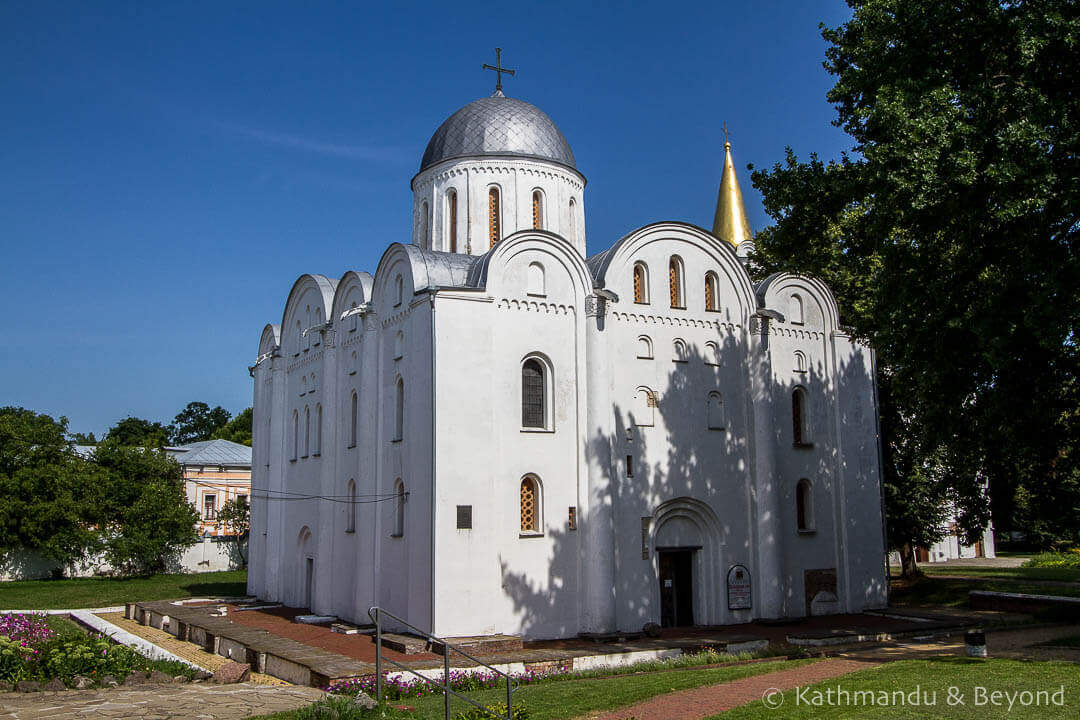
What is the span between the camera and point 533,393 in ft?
67.5

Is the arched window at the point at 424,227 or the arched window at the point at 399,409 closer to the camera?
the arched window at the point at 399,409

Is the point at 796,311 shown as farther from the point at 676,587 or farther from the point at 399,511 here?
the point at 399,511

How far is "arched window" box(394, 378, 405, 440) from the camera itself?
21156 mm

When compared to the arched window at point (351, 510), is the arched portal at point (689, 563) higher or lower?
lower

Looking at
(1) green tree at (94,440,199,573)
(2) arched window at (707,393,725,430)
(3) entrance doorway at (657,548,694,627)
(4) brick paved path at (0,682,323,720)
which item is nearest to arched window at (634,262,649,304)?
(2) arched window at (707,393,725,430)

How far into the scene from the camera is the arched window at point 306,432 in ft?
88.8

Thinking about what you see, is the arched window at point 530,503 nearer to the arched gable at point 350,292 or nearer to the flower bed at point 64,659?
the arched gable at point 350,292

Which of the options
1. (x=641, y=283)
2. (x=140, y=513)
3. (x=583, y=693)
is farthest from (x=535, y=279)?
(x=140, y=513)

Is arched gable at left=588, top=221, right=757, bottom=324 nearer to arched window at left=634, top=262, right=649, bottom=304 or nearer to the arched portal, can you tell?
arched window at left=634, top=262, right=649, bottom=304

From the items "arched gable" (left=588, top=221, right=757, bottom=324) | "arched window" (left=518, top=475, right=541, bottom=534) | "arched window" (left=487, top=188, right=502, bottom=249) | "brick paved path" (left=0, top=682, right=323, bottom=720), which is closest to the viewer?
"brick paved path" (left=0, top=682, right=323, bottom=720)

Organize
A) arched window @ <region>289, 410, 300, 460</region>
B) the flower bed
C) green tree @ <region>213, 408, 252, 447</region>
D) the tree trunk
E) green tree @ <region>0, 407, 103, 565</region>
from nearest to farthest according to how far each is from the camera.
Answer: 1. the flower bed
2. arched window @ <region>289, 410, 300, 460</region>
3. the tree trunk
4. green tree @ <region>0, 407, 103, 565</region>
5. green tree @ <region>213, 408, 252, 447</region>

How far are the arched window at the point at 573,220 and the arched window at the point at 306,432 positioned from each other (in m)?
9.42

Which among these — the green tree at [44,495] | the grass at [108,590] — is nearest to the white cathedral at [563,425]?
the grass at [108,590]

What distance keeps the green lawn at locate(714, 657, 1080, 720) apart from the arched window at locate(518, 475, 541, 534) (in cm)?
826
